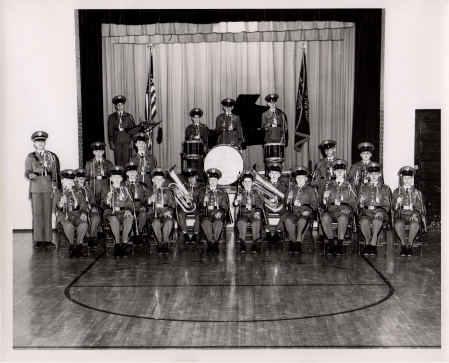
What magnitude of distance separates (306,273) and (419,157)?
4.79 m

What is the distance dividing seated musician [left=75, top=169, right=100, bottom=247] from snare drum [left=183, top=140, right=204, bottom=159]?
2.38 m

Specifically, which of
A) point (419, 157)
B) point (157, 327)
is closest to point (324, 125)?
point (419, 157)

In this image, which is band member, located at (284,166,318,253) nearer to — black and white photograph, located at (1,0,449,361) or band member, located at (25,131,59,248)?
black and white photograph, located at (1,0,449,361)

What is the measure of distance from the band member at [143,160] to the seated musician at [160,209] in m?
1.00

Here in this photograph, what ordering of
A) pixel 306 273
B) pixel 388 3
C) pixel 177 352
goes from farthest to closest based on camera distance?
1. pixel 388 3
2. pixel 306 273
3. pixel 177 352

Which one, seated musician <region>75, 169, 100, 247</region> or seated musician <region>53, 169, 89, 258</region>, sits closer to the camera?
seated musician <region>53, 169, 89, 258</region>

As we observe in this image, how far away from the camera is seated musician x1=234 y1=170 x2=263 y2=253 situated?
32.6ft

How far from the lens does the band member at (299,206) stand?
32.5 ft

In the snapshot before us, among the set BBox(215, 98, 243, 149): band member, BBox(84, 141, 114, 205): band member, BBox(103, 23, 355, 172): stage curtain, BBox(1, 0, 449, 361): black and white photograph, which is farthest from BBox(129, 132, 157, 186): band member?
BBox(103, 23, 355, 172): stage curtain

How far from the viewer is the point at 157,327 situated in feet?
21.1

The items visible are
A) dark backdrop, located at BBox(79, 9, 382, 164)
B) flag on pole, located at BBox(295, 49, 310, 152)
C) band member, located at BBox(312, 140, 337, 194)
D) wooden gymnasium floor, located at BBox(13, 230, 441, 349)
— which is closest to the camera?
wooden gymnasium floor, located at BBox(13, 230, 441, 349)

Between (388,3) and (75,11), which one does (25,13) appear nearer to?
(75,11)

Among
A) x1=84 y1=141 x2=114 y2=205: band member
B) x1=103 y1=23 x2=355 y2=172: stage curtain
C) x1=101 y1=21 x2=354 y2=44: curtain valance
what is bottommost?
x1=84 y1=141 x2=114 y2=205: band member

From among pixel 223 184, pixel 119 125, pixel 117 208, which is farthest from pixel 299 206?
pixel 119 125
